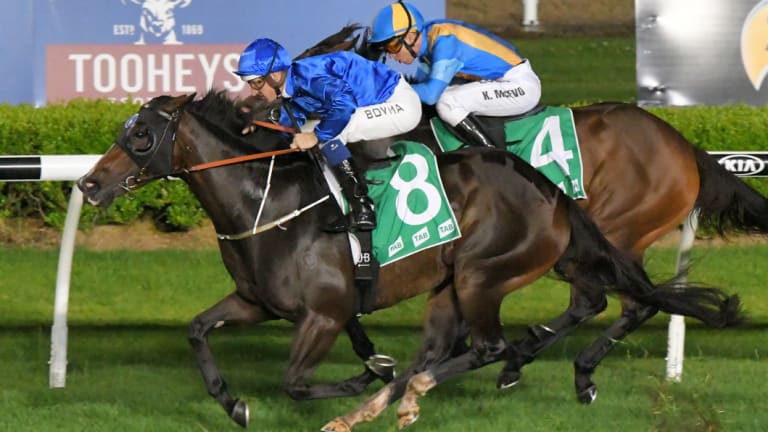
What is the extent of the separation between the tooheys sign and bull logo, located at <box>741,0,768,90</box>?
3.25 metres

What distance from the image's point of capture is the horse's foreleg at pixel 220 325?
5.23m

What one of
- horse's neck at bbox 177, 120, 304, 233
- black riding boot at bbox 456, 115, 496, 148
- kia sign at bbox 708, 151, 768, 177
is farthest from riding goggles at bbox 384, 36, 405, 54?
kia sign at bbox 708, 151, 768, 177

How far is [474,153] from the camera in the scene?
5457mm

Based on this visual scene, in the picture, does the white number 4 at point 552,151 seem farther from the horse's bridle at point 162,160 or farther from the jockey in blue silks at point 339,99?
the horse's bridle at point 162,160

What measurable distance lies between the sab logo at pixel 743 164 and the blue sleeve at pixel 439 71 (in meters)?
1.37

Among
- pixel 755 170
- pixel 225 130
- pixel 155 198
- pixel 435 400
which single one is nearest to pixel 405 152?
pixel 225 130

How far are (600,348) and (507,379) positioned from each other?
0.46m

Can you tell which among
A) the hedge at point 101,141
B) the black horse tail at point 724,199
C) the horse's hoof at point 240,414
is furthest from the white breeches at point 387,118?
the hedge at point 101,141

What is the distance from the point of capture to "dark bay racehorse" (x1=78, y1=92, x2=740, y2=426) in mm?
5090

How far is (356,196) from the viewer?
5.22 meters

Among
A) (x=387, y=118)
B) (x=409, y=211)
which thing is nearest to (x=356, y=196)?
(x=409, y=211)

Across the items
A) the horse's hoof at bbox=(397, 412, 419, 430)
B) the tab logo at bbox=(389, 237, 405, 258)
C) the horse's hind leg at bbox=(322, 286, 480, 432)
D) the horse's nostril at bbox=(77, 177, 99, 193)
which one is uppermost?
the horse's nostril at bbox=(77, 177, 99, 193)

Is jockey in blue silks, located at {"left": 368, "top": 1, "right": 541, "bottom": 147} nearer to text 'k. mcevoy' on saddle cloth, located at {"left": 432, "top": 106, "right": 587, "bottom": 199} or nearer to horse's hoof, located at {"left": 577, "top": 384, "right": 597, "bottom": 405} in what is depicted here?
text 'k. mcevoy' on saddle cloth, located at {"left": 432, "top": 106, "right": 587, "bottom": 199}

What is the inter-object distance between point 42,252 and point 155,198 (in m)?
0.77
